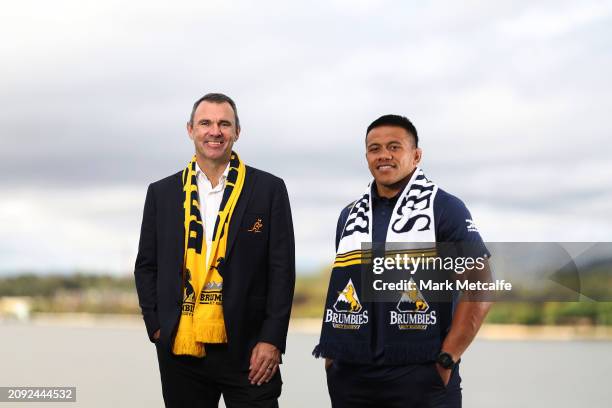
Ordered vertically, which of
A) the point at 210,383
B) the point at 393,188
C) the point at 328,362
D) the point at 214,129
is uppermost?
the point at 214,129

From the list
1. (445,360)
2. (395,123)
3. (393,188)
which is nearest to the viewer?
(445,360)

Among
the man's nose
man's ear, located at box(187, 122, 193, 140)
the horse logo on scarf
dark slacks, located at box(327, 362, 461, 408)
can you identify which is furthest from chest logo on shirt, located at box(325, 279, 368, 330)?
man's ear, located at box(187, 122, 193, 140)

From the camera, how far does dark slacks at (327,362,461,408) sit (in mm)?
4082

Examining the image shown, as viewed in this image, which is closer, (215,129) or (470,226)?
(470,226)

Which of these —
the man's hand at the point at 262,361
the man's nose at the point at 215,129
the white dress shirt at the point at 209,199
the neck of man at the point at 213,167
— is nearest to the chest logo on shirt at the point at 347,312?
the man's hand at the point at 262,361

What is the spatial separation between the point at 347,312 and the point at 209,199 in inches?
39.2

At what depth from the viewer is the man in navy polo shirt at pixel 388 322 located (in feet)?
13.4

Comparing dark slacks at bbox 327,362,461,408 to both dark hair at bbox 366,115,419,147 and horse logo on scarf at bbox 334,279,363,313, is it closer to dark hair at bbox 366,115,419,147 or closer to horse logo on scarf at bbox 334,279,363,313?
horse logo on scarf at bbox 334,279,363,313

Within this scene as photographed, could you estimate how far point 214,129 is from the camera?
4.44 meters

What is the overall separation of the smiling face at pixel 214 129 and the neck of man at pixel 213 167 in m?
0.04

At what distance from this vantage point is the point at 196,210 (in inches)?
179

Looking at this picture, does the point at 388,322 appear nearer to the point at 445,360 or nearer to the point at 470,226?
the point at 445,360

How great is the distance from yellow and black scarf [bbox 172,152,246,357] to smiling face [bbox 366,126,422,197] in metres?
0.76

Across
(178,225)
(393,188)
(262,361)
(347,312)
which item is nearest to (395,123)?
(393,188)
